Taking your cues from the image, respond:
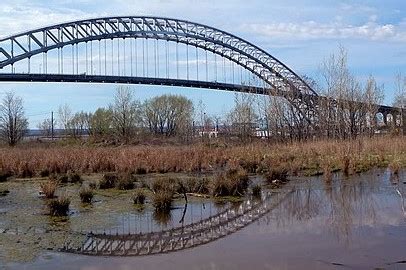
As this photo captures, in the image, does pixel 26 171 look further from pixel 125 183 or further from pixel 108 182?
pixel 125 183

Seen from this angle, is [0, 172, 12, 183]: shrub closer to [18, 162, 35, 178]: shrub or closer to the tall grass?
the tall grass

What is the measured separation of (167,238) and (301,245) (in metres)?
2.85

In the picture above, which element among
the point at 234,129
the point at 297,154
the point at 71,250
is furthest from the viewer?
the point at 234,129

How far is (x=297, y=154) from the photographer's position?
32.1m

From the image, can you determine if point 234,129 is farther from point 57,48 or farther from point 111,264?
point 111,264

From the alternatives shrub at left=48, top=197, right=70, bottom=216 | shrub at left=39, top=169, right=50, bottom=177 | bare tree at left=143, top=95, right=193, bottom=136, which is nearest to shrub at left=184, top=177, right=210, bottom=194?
shrub at left=48, top=197, right=70, bottom=216

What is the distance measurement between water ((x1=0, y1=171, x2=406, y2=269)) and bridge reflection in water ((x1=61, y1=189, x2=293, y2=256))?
0.31m

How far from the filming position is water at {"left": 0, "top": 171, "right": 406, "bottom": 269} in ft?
29.9

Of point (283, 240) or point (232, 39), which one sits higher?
point (232, 39)

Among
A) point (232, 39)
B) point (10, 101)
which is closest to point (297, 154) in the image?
point (232, 39)

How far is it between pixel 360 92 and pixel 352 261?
4549 centimetres

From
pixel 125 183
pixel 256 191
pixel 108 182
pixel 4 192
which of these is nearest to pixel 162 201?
pixel 256 191

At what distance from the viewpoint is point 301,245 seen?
10297 millimetres

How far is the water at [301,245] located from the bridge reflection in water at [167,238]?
31cm
